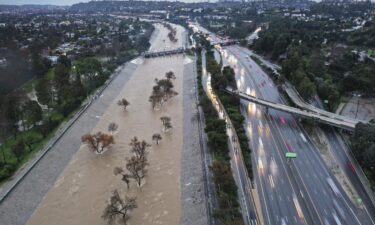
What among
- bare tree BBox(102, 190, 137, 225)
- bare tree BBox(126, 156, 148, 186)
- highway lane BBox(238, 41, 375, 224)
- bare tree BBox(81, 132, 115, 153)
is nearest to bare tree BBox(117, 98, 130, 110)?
bare tree BBox(81, 132, 115, 153)

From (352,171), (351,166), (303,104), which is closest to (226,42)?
(303,104)

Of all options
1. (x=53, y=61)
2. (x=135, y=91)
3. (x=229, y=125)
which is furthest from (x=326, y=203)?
(x=53, y=61)

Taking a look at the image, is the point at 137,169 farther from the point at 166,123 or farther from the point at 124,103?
the point at 124,103

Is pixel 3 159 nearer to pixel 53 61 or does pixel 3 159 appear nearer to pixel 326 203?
pixel 326 203

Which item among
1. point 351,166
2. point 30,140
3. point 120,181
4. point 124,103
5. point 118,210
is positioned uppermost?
point 124,103

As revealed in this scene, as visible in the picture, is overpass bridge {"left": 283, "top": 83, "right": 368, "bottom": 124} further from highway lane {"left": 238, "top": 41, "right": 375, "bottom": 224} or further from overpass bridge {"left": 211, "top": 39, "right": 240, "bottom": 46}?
overpass bridge {"left": 211, "top": 39, "right": 240, "bottom": 46}

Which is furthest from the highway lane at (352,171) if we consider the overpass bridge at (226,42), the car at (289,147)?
the overpass bridge at (226,42)
